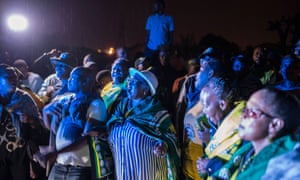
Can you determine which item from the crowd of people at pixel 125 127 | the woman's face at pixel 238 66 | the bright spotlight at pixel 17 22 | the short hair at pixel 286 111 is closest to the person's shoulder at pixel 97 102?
the crowd of people at pixel 125 127

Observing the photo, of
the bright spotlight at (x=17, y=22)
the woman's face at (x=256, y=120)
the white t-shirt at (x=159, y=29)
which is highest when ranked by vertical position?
the bright spotlight at (x=17, y=22)

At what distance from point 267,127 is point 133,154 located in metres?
2.15

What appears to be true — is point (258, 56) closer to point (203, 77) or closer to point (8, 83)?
point (203, 77)

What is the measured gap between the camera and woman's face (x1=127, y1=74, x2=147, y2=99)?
459 cm

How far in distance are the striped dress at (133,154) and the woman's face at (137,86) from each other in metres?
0.31

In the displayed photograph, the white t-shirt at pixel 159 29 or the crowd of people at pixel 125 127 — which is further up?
the white t-shirt at pixel 159 29

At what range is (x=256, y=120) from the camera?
8.92 feet

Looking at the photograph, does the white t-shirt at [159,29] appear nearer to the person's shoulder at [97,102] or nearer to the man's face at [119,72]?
the man's face at [119,72]

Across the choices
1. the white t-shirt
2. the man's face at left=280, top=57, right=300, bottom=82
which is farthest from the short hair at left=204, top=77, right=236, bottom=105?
the white t-shirt

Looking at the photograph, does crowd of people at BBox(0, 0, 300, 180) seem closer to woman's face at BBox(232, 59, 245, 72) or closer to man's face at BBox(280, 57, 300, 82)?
man's face at BBox(280, 57, 300, 82)

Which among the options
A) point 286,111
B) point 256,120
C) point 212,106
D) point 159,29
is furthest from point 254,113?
point 159,29

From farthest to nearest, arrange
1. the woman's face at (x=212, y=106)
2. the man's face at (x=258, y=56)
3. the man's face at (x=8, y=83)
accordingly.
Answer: the man's face at (x=258, y=56) < the man's face at (x=8, y=83) < the woman's face at (x=212, y=106)

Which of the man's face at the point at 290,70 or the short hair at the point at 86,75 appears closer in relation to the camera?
the short hair at the point at 86,75

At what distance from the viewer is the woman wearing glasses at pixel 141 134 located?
4.57 metres
